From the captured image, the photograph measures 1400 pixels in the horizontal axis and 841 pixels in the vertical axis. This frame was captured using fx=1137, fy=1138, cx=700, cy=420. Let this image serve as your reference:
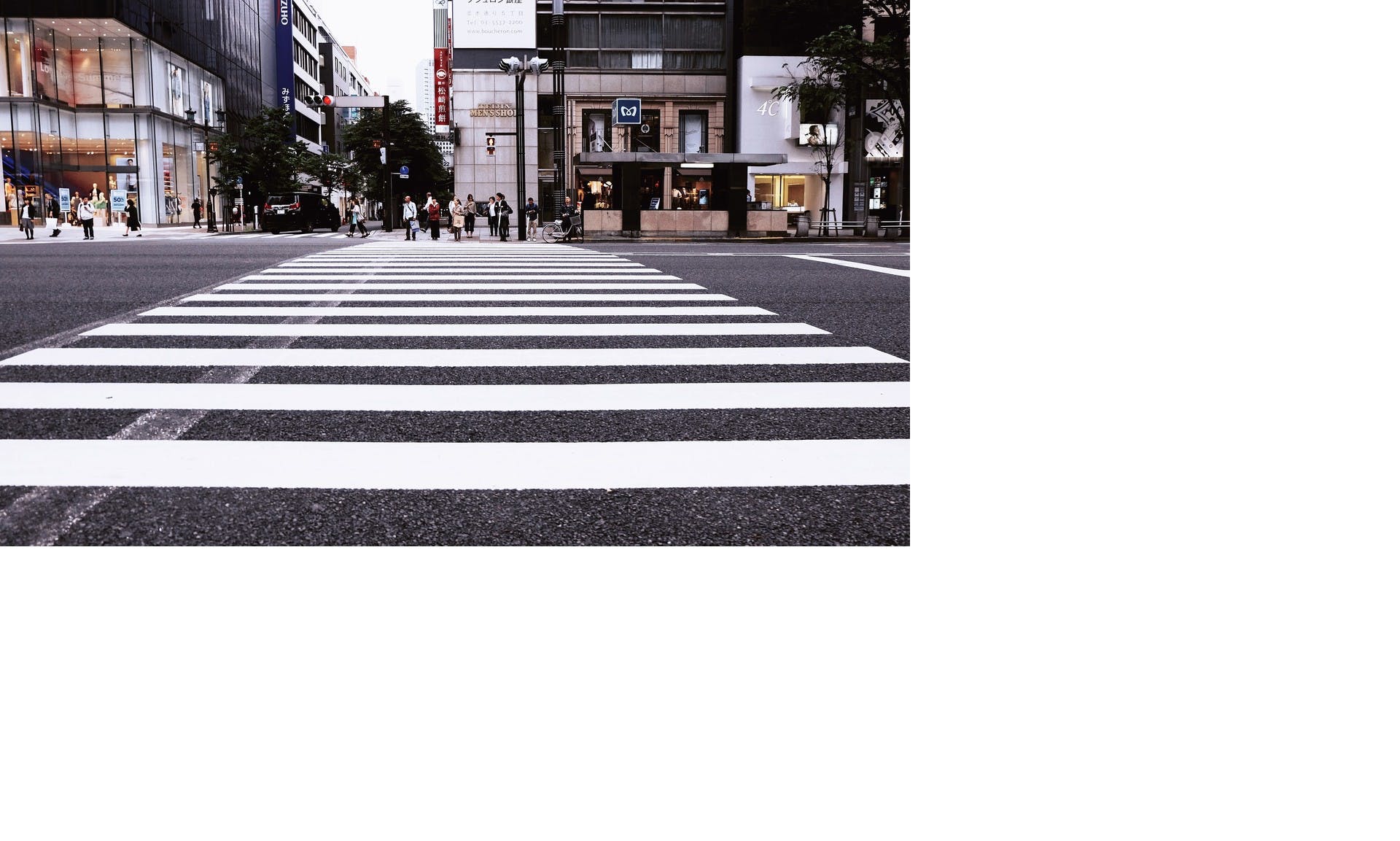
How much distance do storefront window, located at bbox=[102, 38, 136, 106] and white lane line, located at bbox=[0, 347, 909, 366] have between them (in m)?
47.6

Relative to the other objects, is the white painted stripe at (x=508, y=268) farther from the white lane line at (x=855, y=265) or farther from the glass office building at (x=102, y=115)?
the glass office building at (x=102, y=115)

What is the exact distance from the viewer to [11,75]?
4438cm

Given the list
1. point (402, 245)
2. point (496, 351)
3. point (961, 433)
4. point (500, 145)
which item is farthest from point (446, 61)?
point (961, 433)

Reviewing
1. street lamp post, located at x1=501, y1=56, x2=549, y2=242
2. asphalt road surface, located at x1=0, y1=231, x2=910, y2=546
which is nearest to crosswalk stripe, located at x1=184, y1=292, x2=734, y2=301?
asphalt road surface, located at x1=0, y1=231, x2=910, y2=546

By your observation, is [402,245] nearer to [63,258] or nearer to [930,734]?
[63,258]

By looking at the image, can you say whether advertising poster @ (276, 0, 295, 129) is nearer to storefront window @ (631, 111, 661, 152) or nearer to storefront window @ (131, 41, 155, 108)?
storefront window @ (131, 41, 155, 108)

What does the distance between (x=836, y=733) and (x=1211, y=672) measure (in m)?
0.93

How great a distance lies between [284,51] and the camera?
268 ft

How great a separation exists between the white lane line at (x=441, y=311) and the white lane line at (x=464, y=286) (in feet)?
7.04

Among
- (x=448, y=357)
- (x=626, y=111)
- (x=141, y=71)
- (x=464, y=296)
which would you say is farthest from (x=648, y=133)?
(x=448, y=357)

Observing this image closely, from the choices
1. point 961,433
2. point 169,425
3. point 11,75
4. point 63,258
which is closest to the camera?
point 961,433

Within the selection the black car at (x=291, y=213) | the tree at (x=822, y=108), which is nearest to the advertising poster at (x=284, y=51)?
the black car at (x=291, y=213)

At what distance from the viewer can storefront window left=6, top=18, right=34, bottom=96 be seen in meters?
44.2

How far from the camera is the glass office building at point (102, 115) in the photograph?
44.4m
